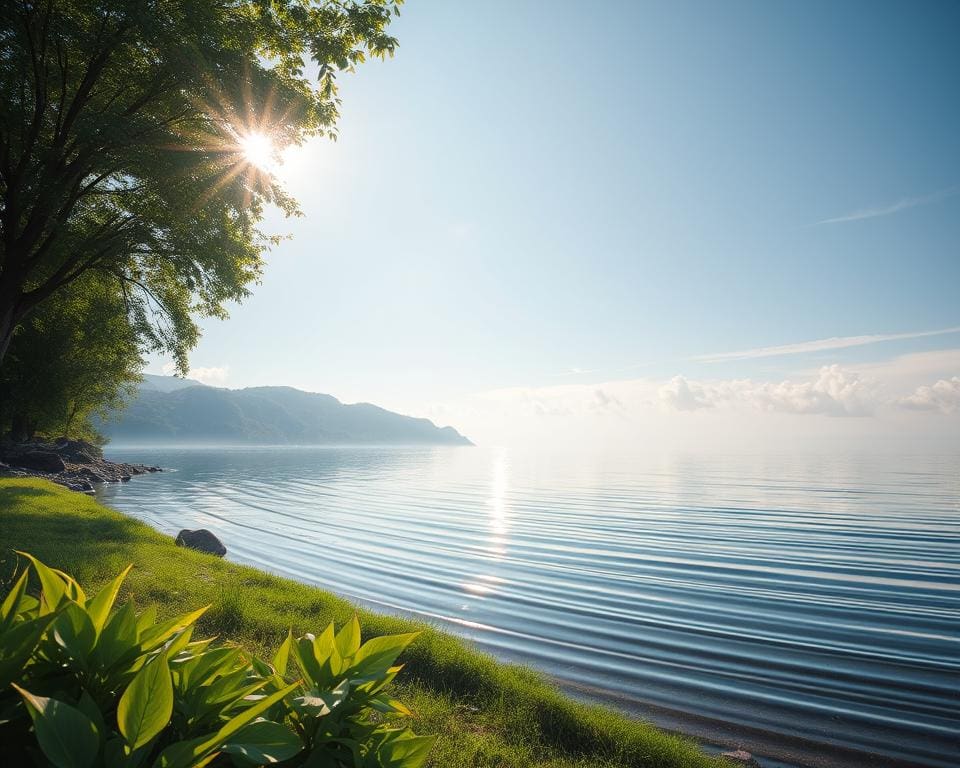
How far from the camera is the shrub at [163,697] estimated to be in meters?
1.87

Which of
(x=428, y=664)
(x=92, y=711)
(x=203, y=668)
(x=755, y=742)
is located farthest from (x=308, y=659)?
(x=755, y=742)

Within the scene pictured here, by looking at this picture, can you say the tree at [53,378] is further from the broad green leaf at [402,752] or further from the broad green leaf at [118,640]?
the broad green leaf at [402,752]

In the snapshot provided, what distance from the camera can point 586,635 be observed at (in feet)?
43.4

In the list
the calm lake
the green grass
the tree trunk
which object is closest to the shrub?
the green grass

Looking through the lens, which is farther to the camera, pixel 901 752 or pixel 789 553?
pixel 789 553

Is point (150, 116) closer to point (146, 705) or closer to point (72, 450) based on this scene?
point (146, 705)

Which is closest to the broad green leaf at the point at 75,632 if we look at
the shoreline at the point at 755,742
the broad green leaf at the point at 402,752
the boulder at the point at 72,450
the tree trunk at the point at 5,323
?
the broad green leaf at the point at 402,752

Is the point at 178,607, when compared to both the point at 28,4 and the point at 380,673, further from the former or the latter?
the point at 28,4

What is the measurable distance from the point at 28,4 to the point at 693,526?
125 feet

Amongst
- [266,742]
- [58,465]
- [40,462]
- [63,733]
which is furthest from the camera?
[58,465]

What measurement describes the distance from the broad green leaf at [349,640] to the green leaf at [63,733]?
1136mm

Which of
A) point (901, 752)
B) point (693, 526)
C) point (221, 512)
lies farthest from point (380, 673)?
point (221, 512)

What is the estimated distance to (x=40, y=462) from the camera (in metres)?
39.1

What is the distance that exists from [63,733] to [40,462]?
50.9m
